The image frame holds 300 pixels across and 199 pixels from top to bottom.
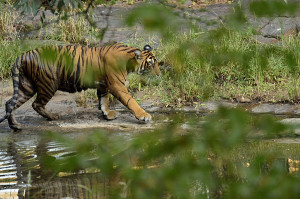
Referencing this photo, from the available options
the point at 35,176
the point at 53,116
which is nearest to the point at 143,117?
the point at 53,116

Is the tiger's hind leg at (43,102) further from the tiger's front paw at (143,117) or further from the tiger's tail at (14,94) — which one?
the tiger's front paw at (143,117)

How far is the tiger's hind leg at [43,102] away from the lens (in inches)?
249

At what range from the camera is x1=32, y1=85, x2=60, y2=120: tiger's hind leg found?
633 cm

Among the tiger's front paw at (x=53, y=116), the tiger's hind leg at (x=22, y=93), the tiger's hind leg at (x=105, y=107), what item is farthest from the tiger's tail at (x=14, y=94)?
the tiger's hind leg at (x=105, y=107)

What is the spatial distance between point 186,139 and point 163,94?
664cm

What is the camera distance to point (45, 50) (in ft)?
3.24

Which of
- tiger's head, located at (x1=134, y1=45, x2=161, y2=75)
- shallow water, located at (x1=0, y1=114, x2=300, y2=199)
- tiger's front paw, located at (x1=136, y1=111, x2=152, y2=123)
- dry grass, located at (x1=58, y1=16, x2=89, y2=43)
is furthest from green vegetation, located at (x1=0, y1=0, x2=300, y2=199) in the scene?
dry grass, located at (x1=58, y1=16, x2=89, y2=43)

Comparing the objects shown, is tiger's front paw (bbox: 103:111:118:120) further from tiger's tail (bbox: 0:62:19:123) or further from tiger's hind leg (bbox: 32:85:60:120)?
tiger's tail (bbox: 0:62:19:123)

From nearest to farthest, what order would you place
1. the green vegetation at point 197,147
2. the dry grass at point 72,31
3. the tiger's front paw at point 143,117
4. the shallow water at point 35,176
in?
the green vegetation at point 197,147 → the shallow water at point 35,176 → the tiger's front paw at point 143,117 → the dry grass at point 72,31

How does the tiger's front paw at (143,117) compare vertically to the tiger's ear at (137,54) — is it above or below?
below

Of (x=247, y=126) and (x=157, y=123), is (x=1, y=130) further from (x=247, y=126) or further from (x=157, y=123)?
(x=247, y=126)

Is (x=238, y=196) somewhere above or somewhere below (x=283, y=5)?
below

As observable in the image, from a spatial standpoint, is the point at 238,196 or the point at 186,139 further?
the point at 186,139

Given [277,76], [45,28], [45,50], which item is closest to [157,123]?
[277,76]
